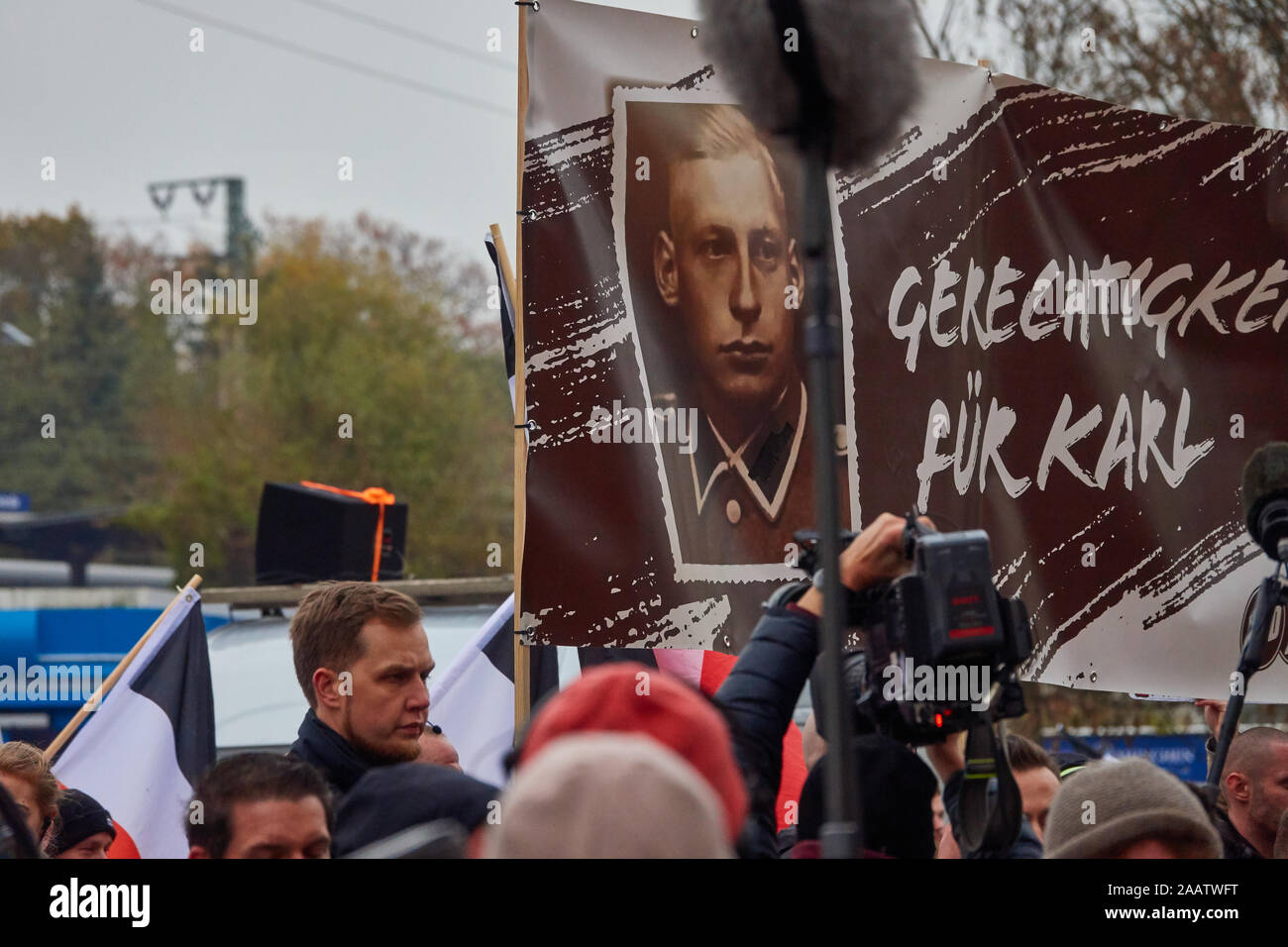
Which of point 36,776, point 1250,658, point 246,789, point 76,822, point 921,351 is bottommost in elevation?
point 76,822

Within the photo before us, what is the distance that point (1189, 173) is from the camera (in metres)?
5.05

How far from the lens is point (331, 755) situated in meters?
3.77

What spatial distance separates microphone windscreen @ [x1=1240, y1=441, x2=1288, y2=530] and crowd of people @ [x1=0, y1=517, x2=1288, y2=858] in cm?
80

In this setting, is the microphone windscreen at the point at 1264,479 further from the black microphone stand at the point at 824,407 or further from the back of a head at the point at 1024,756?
the black microphone stand at the point at 824,407

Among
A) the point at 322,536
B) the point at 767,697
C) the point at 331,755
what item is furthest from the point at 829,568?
the point at 322,536

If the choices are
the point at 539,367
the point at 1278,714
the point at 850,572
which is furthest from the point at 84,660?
the point at 1278,714

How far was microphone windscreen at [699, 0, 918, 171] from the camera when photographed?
7.68ft

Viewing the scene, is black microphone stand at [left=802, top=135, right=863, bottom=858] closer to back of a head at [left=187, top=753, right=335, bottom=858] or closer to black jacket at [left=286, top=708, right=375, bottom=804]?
back of a head at [left=187, top=753, right=335, bottom=858]

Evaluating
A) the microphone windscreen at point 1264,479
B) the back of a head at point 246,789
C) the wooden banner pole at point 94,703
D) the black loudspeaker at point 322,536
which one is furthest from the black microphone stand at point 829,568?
the black loudspeaker at point 322,536

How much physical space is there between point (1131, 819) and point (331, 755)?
179cm

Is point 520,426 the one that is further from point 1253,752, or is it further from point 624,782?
point 624,782

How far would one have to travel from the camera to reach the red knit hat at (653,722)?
1.93m

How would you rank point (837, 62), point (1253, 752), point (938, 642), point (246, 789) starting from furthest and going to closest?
point (1253, 752)
point (246, 789)
point (938, 642)
point (837, 62)

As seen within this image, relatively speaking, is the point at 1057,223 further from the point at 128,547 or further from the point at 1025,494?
the point at 128,547
